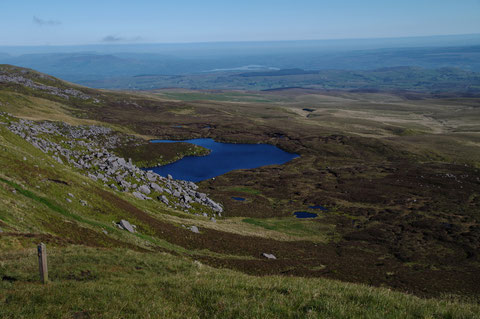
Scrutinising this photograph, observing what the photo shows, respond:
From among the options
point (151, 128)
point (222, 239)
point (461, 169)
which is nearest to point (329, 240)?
point (222, 239)

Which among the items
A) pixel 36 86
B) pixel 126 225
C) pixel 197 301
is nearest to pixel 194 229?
pixel 126 225

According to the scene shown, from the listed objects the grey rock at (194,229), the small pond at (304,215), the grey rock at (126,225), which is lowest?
the small pond at (304,215)

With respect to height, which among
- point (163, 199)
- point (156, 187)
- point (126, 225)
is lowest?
point (163, 199)

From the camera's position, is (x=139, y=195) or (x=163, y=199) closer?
(x=139, y=195)

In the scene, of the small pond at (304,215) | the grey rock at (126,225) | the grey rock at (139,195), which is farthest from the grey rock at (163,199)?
the small pond at (304,215)

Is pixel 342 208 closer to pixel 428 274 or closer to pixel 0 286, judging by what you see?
pixel 428 274

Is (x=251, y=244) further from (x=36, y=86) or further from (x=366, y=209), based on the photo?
(x=36, y=86)

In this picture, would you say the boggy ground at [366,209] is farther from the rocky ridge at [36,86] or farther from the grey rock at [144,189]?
the rocky ridge at [36,86]
